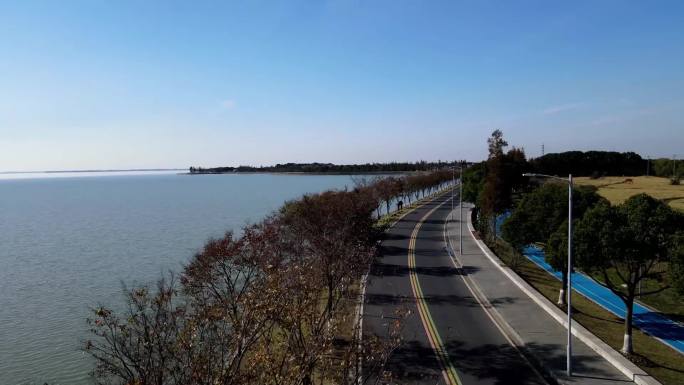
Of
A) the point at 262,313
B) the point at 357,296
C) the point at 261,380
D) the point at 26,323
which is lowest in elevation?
the point at 26,323

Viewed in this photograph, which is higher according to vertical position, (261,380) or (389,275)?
(261,380)

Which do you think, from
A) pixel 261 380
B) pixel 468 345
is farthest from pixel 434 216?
pixel 261 380

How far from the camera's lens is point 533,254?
44812 mm

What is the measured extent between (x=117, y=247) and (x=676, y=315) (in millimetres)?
50571

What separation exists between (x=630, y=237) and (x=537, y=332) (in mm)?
5940

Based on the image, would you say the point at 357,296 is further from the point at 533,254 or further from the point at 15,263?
the point at 15,263

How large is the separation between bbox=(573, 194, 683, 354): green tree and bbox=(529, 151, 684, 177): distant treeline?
124 metres

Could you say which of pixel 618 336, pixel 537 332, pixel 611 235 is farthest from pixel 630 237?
pixel 537 332

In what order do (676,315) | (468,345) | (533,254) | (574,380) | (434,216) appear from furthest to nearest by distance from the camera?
(434,216), (533,254), (676,315), (468,345), (574,380)

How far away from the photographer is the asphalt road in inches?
723

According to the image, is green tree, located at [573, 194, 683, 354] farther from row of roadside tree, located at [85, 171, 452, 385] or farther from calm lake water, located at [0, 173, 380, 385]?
calm lake water, located at [0, 173, 380, 385]

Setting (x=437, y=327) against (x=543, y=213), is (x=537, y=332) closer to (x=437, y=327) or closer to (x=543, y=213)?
Result: (x=437, y=327)

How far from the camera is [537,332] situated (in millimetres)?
22531

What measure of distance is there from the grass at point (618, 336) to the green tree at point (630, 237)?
3.53 ft
